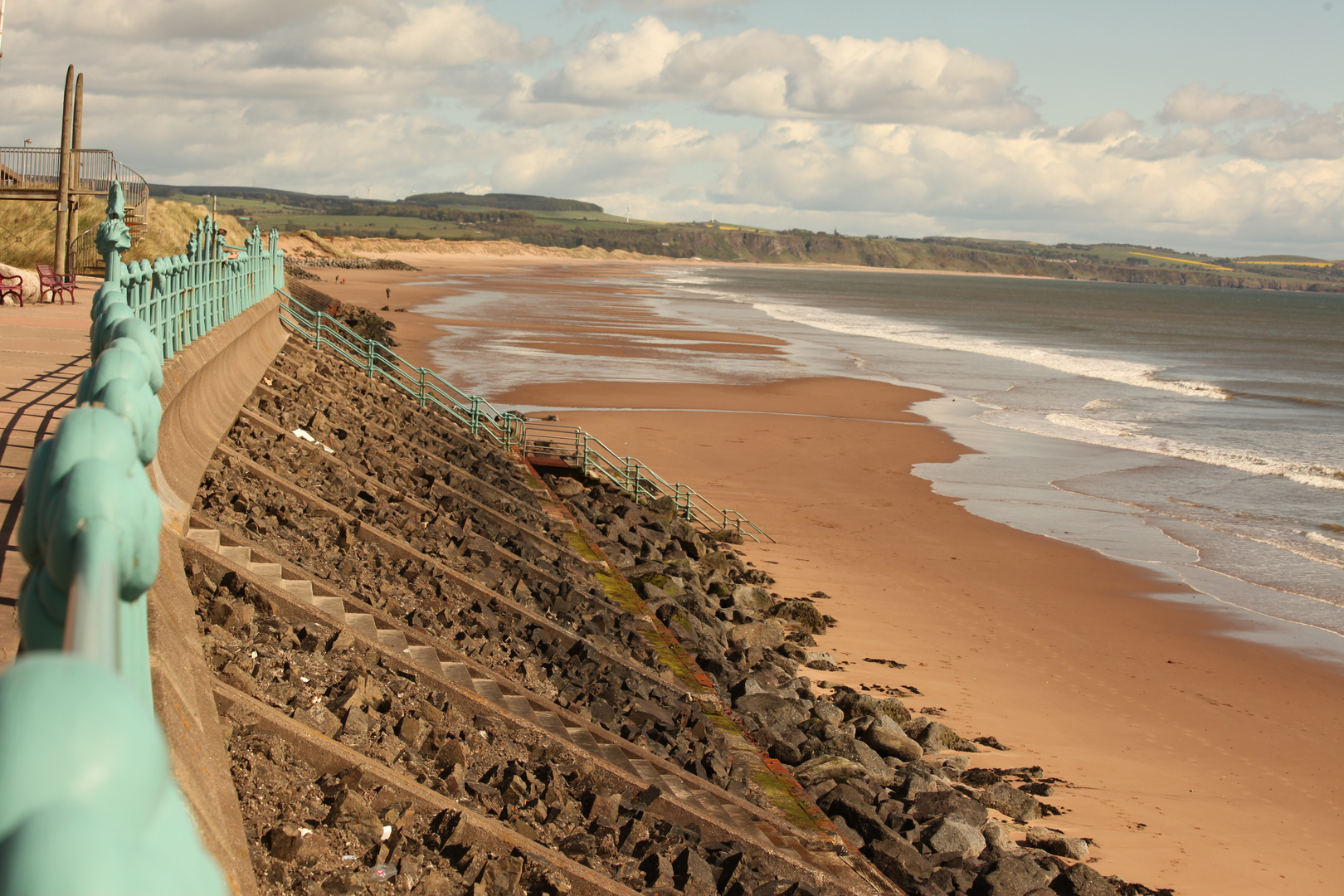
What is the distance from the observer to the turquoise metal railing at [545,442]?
22.2 meters

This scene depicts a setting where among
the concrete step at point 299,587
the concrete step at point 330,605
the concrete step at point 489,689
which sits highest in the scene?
the concrete step at point 299,587

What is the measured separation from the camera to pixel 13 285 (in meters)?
20.1

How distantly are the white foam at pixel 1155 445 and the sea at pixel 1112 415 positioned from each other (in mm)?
123

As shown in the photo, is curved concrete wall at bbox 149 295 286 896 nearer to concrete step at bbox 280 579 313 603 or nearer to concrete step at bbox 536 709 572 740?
concrete step at bbox 280 579 313 603

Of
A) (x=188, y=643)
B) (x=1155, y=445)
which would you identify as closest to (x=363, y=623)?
(x=188, y=643)

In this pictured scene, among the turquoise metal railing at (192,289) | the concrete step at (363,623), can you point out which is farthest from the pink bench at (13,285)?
the concrete step at (363,623)

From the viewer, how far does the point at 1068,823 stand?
10.9 metres

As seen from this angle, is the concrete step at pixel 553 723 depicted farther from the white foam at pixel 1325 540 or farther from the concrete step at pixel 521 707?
the white foam at pixel 1325 540

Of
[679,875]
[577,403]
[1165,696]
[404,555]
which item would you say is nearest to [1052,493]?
[1165,696]

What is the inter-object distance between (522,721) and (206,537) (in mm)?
2674

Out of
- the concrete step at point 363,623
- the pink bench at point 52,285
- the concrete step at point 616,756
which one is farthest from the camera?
the pink bench at point 52,285

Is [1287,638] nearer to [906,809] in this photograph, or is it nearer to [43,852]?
[906,809]

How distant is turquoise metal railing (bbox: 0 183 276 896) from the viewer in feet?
2.85

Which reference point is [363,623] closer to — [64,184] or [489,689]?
[489,689]
